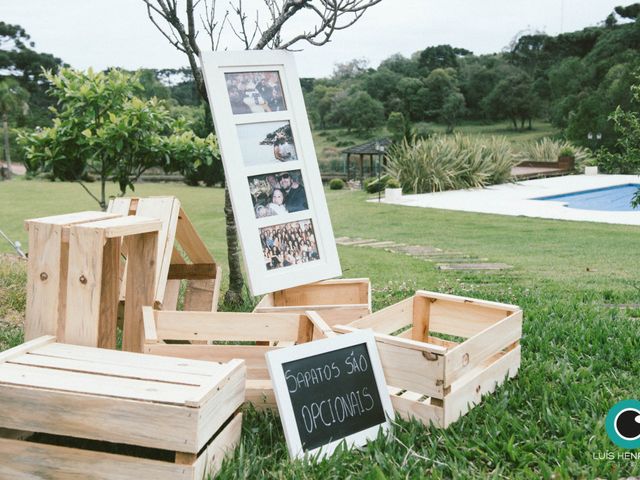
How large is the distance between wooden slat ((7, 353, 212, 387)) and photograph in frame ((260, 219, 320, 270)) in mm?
1156

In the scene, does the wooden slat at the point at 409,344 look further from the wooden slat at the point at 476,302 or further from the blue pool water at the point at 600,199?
the blue pool water at the point at 600,199

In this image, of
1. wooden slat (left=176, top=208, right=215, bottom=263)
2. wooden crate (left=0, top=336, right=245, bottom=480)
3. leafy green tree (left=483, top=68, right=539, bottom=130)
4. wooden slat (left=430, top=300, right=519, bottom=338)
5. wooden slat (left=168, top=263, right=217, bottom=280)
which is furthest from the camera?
leafy green tree (left=483, top=68, right=539, bottom=130)

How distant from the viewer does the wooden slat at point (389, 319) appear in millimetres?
3029

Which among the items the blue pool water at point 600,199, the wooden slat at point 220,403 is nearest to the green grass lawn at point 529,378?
the wooden slat at point 220,403

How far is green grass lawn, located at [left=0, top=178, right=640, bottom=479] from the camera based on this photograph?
223cm

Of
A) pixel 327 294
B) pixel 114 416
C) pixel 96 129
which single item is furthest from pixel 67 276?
pixel 96 129

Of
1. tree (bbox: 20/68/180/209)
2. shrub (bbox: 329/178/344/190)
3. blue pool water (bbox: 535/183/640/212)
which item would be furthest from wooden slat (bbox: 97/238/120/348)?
shrub (bbox: 329/178/344/190)

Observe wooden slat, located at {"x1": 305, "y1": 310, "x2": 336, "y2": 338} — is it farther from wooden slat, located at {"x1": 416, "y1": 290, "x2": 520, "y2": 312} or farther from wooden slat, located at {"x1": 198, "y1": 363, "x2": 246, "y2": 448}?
wooden slat, located at {"x1": 416, "y1": 290, "x2": 520, "y2": 312}

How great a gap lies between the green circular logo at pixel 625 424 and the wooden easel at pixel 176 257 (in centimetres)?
203

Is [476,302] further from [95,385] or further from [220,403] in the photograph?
[95,385]

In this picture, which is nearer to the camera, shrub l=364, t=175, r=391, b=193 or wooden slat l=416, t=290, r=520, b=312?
wooden slat l=416, t=290, r=520, b=312

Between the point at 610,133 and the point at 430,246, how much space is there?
2762cm

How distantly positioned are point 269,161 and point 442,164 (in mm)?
16305

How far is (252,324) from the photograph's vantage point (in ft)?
9.67
